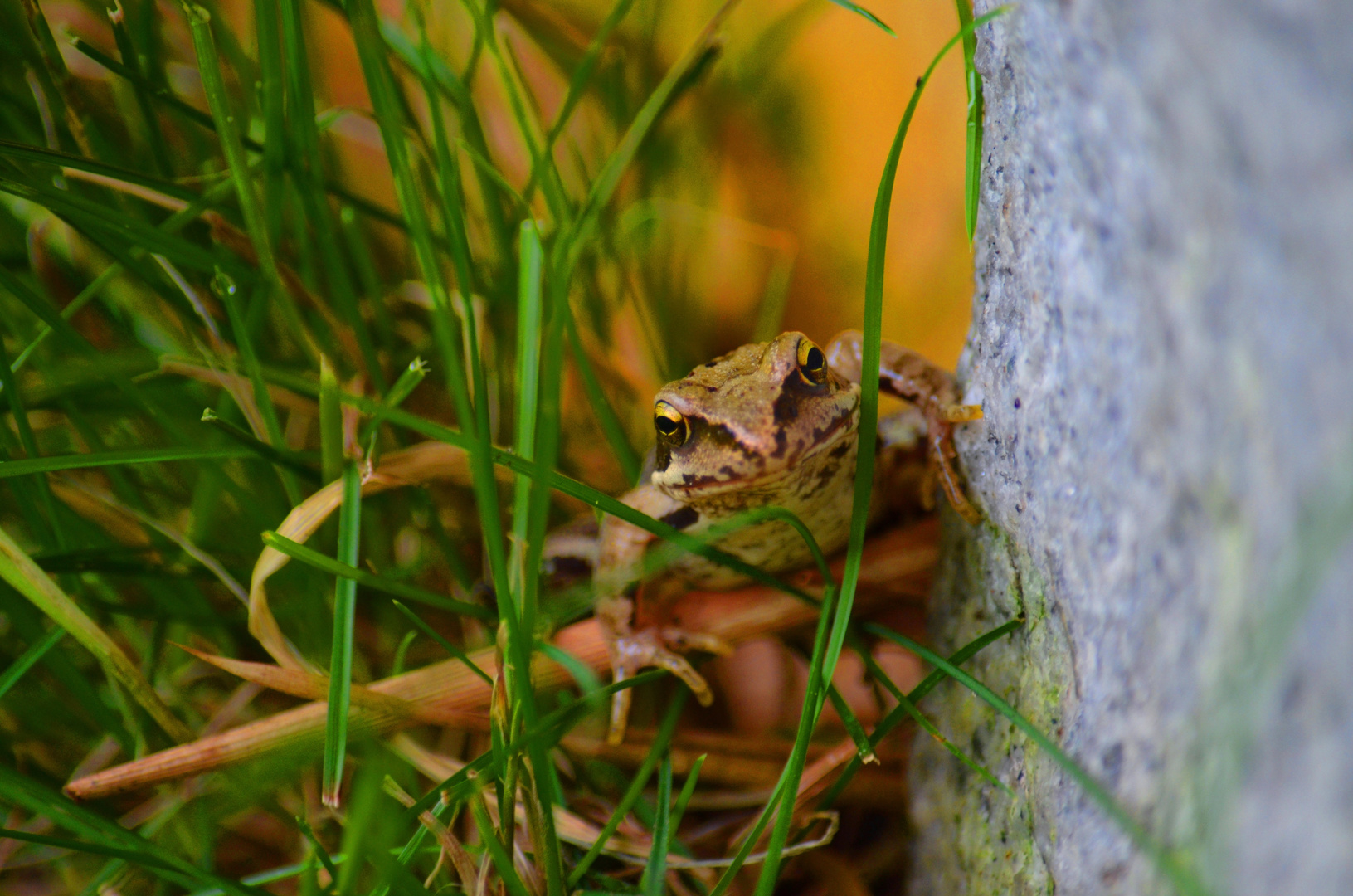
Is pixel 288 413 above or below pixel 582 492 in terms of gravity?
below

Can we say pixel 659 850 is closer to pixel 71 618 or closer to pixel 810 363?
pixel 810 363

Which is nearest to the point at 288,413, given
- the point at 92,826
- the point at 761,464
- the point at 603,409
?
the point at 603,409

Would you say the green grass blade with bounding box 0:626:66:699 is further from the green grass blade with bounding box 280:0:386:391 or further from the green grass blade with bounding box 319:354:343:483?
the green grass blade with bounding box 280:0:386:391

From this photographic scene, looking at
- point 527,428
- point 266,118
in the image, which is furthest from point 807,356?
point 266,118

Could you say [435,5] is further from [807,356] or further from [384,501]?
[807,356]

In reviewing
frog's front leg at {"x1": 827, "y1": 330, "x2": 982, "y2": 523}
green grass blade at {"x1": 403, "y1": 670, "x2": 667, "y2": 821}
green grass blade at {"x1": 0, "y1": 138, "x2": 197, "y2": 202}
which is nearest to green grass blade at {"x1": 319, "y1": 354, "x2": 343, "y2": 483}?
green grass blade at {"x1": 0, "y1": 138, "x2": 197, "y2": 202}

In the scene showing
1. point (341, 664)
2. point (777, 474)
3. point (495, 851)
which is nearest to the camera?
point (495, 851)
